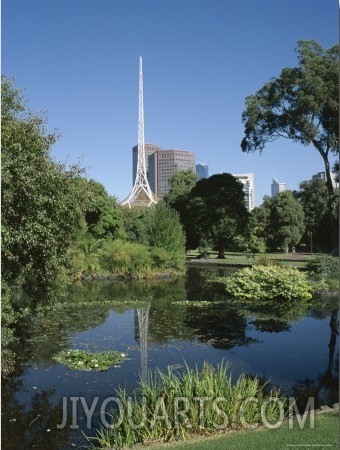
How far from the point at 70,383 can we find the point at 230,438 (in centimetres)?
372

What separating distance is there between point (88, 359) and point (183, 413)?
4.09m

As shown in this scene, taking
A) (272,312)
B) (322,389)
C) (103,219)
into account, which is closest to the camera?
(322,389)

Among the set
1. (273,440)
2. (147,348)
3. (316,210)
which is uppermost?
(316,210)

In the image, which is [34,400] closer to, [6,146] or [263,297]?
[6,146]

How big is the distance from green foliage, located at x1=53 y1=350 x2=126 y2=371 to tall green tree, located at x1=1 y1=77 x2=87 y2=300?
4.86 ft

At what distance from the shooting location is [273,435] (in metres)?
5.28

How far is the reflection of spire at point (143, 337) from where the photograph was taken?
28.8 ft

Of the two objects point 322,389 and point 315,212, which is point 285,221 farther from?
point 322,389

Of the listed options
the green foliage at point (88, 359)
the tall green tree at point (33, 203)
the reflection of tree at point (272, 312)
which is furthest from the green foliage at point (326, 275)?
the tall green tree at point (33, 203)

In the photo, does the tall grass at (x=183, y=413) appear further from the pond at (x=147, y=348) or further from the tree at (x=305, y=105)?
the tree at (x=305, y=105)

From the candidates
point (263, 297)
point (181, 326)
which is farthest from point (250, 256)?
point (181, 326)

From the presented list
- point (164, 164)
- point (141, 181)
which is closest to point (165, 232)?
point (141, 181)

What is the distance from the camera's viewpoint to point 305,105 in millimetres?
24969

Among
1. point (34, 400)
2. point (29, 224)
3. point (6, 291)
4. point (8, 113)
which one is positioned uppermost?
point (8, 113)
